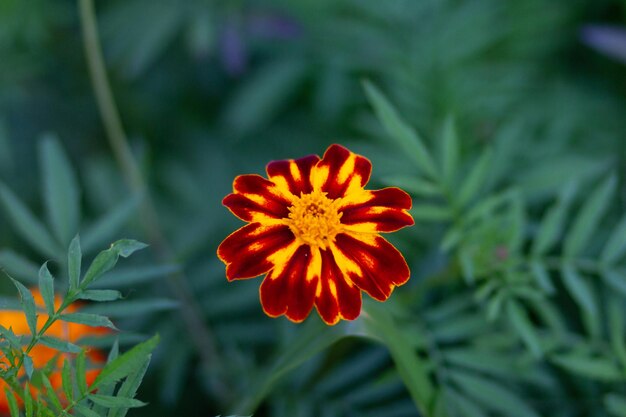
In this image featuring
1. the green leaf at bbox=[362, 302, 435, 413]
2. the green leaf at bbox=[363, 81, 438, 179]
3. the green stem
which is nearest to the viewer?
the green leaf at bbox=[362, 302, 435, 413]

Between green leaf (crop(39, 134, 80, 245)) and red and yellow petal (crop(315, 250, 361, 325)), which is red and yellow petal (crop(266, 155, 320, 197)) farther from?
green leaf (crop(39, 134, 80, 245))

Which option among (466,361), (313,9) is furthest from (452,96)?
(466,361)

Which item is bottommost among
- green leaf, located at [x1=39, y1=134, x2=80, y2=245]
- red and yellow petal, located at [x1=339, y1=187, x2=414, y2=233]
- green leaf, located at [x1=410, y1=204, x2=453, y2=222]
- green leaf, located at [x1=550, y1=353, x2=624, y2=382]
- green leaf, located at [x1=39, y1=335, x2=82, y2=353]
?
green leaf, located at [x1=550, y1=353, x2=624, y2=382]

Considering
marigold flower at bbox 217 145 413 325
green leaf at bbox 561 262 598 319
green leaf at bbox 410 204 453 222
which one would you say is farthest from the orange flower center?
green leaf at bbox 561 262 598 319

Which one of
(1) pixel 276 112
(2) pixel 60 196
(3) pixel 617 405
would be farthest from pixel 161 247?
(3) pixel 617 405

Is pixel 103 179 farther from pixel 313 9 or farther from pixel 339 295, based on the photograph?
pixel 339 295

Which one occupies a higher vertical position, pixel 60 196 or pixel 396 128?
pixel 60 196

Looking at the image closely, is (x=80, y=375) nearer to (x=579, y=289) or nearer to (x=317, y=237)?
(x=317, y=237)
